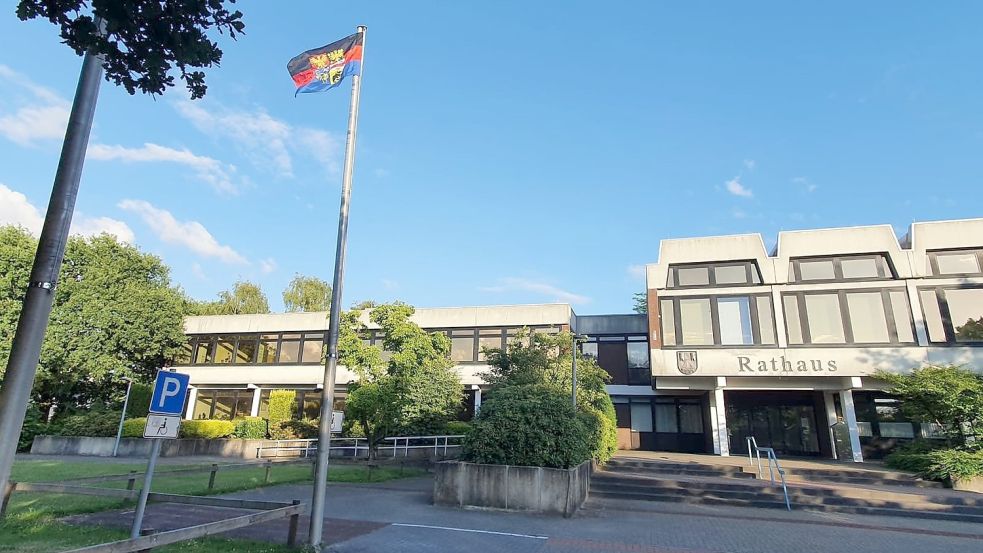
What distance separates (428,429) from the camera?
22750 mm

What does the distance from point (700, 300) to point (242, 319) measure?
27.3m

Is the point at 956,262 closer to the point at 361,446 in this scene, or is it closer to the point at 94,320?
the point at 361,446

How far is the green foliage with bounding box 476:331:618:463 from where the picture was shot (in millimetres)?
18797

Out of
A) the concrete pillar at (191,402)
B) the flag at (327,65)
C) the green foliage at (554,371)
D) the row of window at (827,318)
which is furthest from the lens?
the concrete pillar at (191,402)

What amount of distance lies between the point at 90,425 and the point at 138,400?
3872mm

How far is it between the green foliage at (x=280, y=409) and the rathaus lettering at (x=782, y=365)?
22.3 metres

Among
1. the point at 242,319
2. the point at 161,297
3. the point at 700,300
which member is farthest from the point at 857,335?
the point at 161,297

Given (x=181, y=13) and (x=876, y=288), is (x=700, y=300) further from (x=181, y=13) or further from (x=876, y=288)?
(x=181, y=13)

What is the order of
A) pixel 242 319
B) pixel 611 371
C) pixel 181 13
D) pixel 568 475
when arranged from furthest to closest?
pixel 242 319
pixel 611 371
pixel 568 475
pixel 181 13

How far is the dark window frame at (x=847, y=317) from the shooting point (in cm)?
2080

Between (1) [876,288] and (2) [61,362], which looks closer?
(1) [876,288]

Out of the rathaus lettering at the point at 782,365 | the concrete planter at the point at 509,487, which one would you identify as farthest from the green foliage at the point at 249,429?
the rathaus lettering at the point at 782,365

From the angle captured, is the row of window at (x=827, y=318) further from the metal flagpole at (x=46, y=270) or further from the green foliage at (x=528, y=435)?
the metal flagpole at (x=46, y=270)

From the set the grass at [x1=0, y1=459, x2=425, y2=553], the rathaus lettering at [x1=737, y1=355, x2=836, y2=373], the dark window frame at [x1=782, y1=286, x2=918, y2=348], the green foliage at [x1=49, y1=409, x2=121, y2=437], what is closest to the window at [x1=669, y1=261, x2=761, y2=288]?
the dark window frame at [x1=782, y1=286, x2=918, y2=348]
